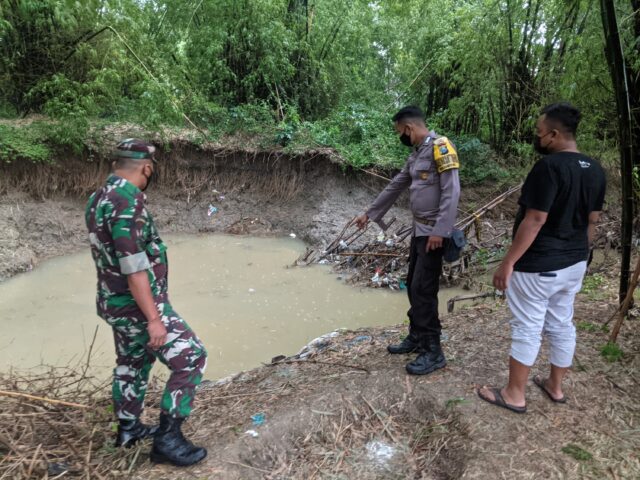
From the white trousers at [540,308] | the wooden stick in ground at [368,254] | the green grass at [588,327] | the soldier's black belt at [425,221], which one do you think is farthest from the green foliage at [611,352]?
the wooden stick in ground at [368,254]

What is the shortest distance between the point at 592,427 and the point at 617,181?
563cm

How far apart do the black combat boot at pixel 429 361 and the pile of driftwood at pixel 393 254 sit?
3.33 metres

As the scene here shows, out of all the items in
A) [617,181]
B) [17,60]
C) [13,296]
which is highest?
[17,60]

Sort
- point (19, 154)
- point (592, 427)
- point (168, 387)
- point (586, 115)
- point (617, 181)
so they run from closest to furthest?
point (168, 387) < point (592, 427) < point (586, 115) < point (617, 181) < point (19, 154)

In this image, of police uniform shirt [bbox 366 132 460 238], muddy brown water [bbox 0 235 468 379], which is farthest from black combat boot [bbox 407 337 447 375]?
muddy brown water [bbox 0 235 468 379]

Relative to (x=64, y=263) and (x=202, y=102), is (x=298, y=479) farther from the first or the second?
(x=202, y=102)

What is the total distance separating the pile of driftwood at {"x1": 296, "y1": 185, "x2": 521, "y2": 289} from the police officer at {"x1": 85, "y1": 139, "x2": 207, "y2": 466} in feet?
14.6

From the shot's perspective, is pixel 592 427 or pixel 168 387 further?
pixel 592 427

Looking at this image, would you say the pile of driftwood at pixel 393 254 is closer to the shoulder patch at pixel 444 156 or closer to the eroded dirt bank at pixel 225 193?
the eroded dirt bank at pixel 225 193

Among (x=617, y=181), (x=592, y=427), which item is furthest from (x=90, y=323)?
(x=617, y=181)

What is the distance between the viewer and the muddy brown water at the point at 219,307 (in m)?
4.62

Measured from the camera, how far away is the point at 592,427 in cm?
239

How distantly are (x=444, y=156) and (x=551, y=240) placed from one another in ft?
2.72

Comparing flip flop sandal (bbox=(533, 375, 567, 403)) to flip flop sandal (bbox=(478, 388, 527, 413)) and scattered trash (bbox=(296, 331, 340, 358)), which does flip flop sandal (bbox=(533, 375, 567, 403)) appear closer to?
flip flop sandal (bbox=(478, 388, 527, 413))
